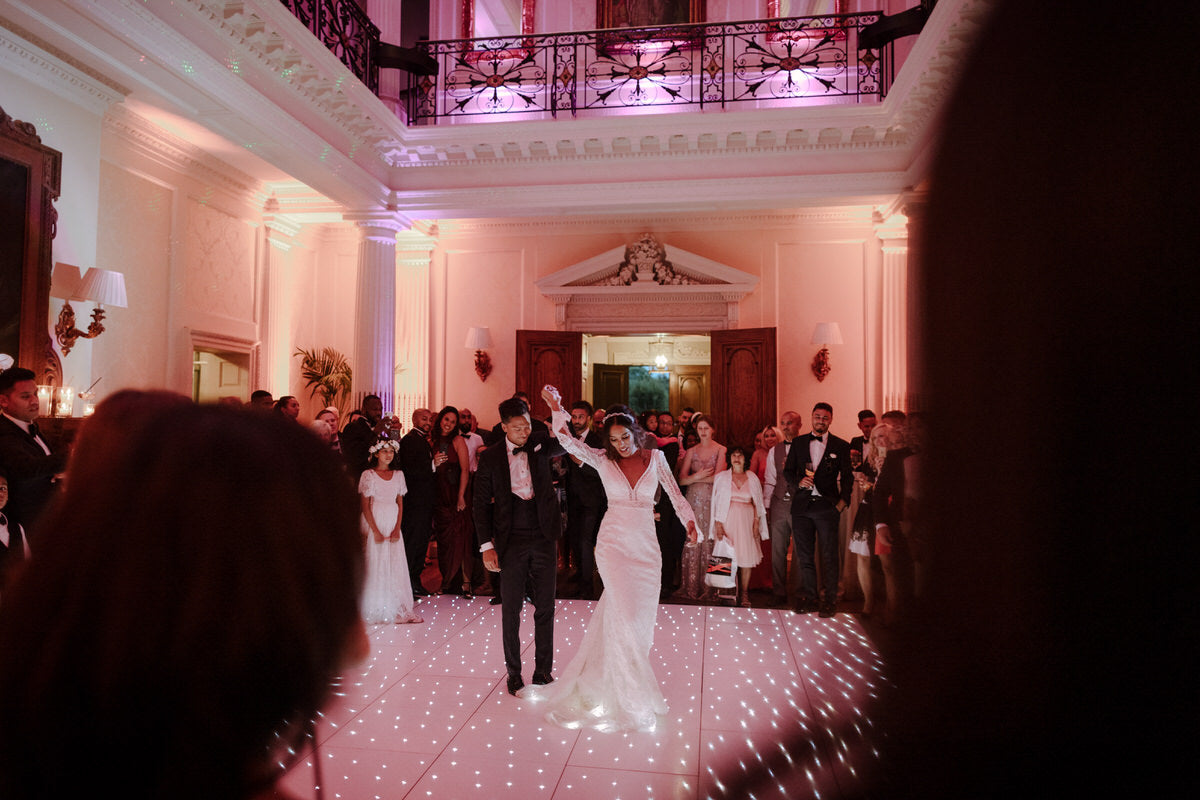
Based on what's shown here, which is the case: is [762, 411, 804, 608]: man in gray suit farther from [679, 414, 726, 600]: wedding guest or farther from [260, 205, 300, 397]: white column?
[260, 205, 300, 397]: white column

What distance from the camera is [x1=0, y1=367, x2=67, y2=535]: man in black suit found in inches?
168

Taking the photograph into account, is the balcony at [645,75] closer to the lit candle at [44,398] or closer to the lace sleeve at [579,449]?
the lit candle at [44,398]

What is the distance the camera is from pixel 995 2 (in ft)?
1.09

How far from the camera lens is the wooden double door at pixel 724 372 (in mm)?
10531

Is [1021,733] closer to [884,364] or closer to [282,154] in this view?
[282,154]

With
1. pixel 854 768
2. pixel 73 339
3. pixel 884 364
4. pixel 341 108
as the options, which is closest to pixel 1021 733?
pixel 854 768

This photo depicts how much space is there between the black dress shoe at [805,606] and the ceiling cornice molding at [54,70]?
307 inches

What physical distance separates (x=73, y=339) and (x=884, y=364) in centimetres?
969

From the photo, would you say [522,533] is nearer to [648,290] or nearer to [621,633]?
[621,633]

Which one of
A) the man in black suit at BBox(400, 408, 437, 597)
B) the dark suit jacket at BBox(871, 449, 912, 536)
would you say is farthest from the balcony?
the dark suit jacket at BBox(871, 449, 912, 536)

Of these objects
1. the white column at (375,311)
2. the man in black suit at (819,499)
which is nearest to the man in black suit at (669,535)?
the man in black suit at (819,499)

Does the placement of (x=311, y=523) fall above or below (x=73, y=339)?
below

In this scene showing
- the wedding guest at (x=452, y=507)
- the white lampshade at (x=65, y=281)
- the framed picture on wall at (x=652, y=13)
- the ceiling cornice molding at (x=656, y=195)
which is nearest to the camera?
the white lampshade at (x=65, y=281)

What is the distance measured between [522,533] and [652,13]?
864cm
